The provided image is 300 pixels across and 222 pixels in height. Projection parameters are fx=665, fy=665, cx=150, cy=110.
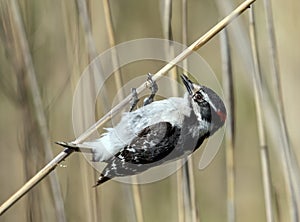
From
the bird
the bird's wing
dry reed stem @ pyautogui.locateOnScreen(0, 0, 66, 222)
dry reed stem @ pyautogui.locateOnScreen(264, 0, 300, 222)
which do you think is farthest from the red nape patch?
dry reed stem @ pyautogui.locateOnScreen(0, 0, 66, 222)

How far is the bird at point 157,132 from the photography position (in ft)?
4.78

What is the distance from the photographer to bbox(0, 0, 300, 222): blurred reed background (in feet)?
5.52

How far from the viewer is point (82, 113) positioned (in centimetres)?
170

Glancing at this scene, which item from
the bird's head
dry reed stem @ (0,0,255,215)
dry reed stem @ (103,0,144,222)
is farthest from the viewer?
dry reed stem @ (103,0,144,222)

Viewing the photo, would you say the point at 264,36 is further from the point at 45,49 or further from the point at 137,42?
the point at 45,49

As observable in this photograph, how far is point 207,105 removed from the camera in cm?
155

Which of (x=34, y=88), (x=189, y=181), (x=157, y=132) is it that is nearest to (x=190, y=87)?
(x=157, y=132)

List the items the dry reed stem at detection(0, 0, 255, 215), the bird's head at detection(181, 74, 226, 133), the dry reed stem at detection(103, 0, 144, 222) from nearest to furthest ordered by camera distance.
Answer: the dry reed stem at detection(0, 0, 255, 215) < the bird's head at detection(181, 74, 226, 133) < the dry reed stem at detection(103, 0, 144, 222)

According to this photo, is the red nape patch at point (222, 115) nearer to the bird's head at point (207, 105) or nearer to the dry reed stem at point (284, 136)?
the bird's head at point (207, 105)

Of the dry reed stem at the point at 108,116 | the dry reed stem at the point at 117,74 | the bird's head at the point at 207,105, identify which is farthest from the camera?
the dry reed stem at the point at 117,74

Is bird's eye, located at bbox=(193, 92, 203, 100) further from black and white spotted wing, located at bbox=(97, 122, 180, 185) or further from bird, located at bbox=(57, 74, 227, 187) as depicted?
black and white spotted wing, located at bbox=(97, 122, 180, 185)

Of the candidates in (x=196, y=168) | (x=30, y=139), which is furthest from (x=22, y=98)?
(x=196, y=168)

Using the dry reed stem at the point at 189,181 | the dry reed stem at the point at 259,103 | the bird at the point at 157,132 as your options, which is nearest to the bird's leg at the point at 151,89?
the bird at the point at 157,132

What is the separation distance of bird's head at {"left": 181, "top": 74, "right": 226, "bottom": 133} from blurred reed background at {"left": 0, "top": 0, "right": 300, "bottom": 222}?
0.30ft
